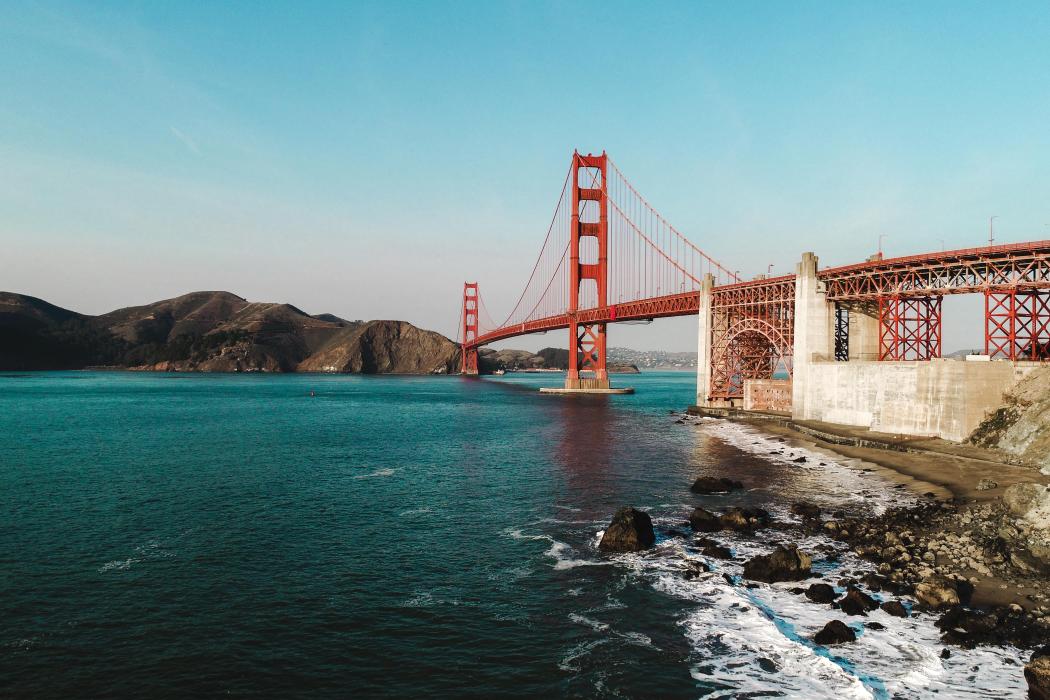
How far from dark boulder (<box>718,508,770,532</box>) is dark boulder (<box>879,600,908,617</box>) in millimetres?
7388

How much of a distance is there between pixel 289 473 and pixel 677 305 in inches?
2254

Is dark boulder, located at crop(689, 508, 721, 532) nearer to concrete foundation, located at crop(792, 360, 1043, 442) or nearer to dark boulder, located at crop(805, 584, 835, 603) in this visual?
dark boulder, located at crop(805, 584, 835, 603)

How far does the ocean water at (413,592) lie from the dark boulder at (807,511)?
4.69 feet

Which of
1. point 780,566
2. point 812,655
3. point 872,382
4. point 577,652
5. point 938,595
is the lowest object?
point 577,652

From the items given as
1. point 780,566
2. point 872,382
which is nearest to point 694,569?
point 780,566

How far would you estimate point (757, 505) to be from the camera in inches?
1052

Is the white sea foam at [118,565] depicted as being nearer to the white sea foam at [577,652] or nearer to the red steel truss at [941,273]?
the white sea foam at [577,652]

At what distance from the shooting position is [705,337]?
70875 millimetres

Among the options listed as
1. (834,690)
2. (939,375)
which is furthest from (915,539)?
(939,375)

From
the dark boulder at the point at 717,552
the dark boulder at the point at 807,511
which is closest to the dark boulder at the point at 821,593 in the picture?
the dark boulder at the point at 717,552

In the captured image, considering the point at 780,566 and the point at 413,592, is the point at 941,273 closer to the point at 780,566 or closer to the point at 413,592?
the point at 780,566

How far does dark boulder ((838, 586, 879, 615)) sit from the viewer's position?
1526cm

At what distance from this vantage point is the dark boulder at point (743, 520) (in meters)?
22.9

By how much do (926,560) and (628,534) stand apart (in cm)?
885
